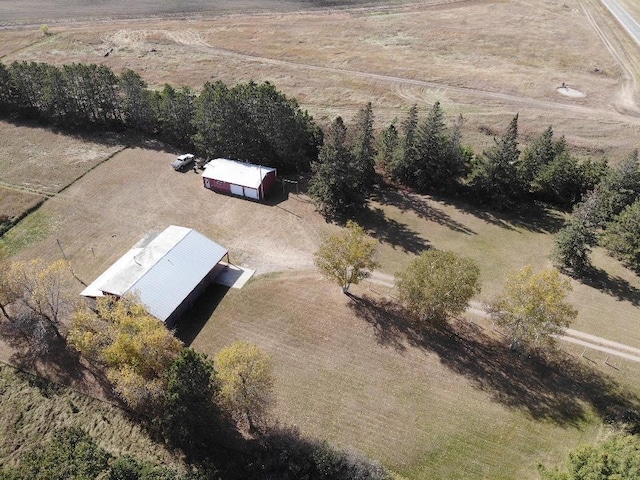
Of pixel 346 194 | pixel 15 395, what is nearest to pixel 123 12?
pixel 346 194

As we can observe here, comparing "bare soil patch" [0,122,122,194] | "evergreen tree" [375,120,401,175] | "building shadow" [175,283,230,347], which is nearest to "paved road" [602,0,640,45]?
"evergreen tree" [375,120,401,175]

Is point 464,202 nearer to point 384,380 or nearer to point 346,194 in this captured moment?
point 346,194

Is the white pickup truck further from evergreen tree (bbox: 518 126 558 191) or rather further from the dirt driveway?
evergreen tree (bbox: 518 126 558 191)

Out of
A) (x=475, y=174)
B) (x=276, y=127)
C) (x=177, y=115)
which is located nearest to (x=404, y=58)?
(x=475, y=174)

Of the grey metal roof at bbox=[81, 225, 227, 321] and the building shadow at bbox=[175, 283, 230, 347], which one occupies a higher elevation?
the grey metal roof at bbox=[81, 225, 227, 321]

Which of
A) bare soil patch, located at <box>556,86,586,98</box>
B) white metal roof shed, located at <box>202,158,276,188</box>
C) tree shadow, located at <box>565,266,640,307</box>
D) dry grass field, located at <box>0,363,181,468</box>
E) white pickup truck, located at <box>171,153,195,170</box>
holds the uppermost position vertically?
bare soil patch, located at <box>556,86,586,98</box>

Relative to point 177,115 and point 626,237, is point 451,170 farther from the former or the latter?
point 177,115

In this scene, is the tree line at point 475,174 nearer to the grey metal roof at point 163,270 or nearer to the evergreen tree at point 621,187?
the evergreen tree at point 621,187
